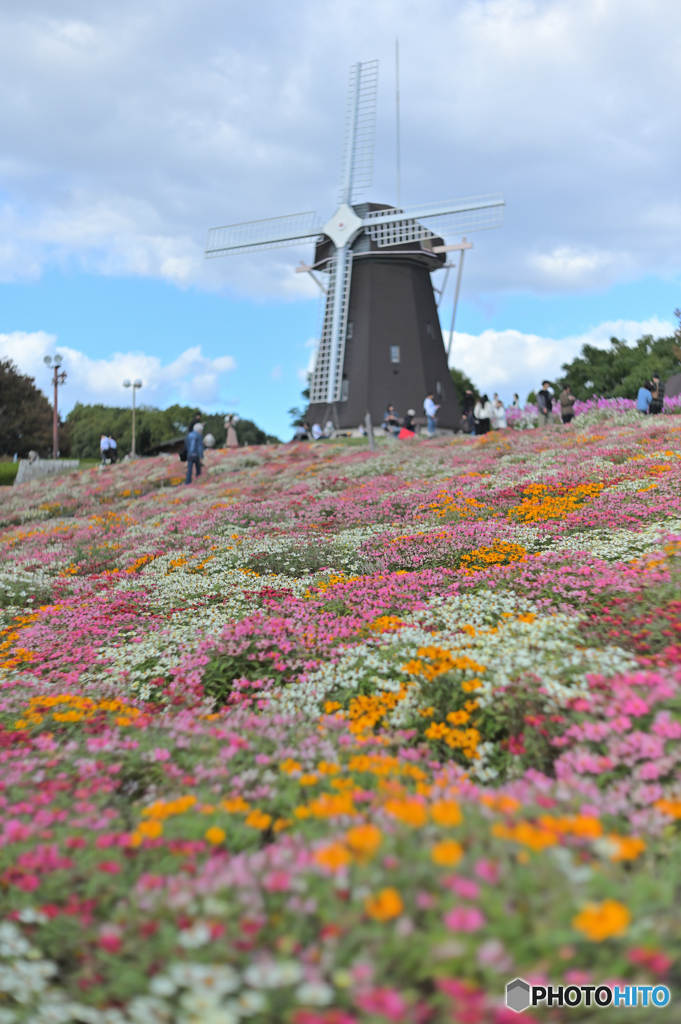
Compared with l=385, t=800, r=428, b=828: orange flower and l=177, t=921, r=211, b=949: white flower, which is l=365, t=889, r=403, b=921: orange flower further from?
l=177, t=921, r=211, b=949: white flower

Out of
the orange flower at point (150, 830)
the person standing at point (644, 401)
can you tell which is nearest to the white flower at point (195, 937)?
the orange flower at point (150, 830)

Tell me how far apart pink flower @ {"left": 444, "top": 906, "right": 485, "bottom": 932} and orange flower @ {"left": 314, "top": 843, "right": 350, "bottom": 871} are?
21.6 inches

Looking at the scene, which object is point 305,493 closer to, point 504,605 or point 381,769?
point 504,605

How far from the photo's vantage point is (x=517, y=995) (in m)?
2.58

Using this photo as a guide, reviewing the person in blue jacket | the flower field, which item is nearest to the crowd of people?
the flower field

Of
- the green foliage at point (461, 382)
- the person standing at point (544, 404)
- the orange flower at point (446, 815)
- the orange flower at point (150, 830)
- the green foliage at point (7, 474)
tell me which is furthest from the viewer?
the green foliage at point (461, 382)

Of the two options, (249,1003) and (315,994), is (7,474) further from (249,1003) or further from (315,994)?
(315,994)

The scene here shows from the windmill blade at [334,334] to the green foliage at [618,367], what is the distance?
21.6 metres

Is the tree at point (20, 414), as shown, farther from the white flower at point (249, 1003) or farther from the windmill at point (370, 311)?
the white flower at point (249, 1003)

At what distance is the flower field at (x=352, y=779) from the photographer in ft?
8.64

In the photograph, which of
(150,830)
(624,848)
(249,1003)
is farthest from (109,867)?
(624,848)

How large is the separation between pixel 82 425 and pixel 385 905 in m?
112

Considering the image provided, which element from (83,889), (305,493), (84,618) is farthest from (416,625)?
(305,493)

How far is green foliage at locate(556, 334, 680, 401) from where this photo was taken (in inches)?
Result: 1877
